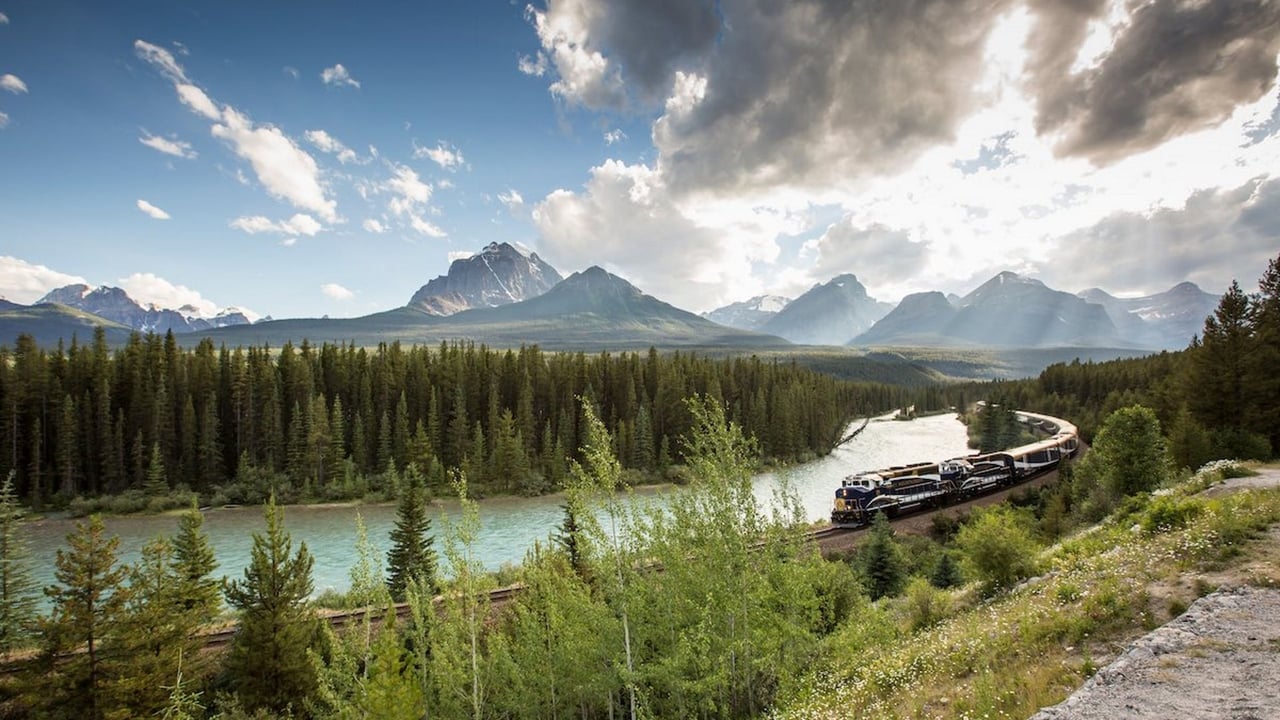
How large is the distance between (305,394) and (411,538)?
57871 millimetres

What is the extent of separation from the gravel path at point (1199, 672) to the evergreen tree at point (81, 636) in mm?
27686

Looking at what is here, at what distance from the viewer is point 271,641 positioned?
66.3ft

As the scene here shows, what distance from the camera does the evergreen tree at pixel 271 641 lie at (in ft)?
65.6

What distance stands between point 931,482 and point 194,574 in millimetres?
50717

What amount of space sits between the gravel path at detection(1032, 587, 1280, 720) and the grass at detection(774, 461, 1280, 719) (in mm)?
788

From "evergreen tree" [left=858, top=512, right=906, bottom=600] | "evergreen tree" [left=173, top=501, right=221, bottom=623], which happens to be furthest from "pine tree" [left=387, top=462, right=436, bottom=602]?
"evergreen tree" [left=858, top=512, right=906, bottom=600]

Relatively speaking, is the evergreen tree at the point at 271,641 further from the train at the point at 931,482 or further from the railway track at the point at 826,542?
the train at the point at 931,482

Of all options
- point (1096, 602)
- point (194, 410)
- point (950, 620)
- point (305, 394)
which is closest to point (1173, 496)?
point (950, 620)

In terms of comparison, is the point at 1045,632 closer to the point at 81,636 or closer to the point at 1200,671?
the point at 1200,671

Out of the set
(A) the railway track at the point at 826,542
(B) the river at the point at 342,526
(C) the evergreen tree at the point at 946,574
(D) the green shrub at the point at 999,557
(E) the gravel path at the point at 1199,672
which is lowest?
(B) the river at the point at 342,526

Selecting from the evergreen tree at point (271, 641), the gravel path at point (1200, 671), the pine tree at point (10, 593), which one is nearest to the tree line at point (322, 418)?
the pine tree at point (10, 593)

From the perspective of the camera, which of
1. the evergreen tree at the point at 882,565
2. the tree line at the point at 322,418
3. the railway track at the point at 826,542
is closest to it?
the railway track at the point at 826,542

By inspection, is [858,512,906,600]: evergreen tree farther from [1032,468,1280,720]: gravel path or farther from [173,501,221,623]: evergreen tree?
[173,501,221,623]: evergreen tree

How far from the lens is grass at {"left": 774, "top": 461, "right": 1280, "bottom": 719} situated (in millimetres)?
10719
